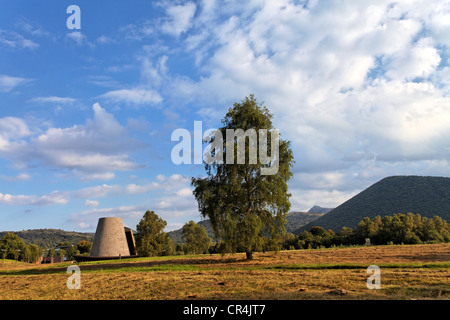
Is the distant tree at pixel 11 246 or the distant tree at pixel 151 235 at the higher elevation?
the distant tree at pixel 151 235

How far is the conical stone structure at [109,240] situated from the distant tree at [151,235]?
6.07 m

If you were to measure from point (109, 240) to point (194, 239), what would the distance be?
1204 inches

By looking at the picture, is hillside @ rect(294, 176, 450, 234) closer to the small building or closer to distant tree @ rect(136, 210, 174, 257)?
distant tree @ rect(136, 210, 174, 257)

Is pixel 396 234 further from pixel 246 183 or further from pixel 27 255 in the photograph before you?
pixel 27 255

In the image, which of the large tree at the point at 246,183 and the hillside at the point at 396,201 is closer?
the large tree at the point at 246,183

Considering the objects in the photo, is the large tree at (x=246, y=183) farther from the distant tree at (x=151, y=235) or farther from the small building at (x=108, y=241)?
the distant tree at (x=151, y=235)

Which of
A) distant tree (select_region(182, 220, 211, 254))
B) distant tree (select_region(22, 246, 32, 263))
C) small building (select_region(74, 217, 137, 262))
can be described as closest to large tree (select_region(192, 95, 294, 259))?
small building (select_region(74, 217, 137, 262))

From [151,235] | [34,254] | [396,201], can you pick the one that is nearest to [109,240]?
[151,235]

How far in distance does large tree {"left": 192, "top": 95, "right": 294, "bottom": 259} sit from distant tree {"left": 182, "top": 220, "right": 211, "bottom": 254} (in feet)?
179

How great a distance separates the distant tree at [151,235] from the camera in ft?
201

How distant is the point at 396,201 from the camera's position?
110188 mm

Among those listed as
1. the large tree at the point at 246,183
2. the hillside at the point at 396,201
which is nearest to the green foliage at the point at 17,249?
the large tree at the point at 246,183
